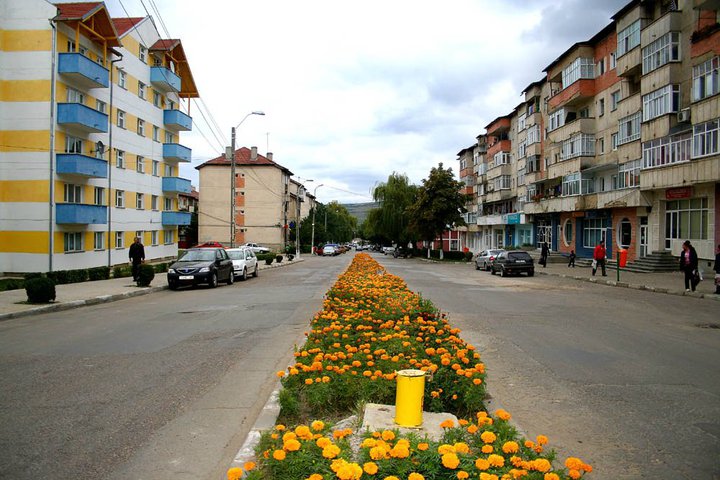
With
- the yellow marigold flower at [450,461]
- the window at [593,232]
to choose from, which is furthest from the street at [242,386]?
the window at [593,232]

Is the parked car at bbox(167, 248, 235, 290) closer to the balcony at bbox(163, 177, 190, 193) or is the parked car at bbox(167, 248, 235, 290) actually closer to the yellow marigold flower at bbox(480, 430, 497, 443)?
the yellow marigold flower at bbox(480, 430, 497, 443)

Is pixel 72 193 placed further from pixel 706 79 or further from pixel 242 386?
pixel 706 79

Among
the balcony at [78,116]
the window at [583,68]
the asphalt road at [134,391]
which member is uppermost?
the window at [583,68]

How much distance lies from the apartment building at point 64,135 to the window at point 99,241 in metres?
0.09

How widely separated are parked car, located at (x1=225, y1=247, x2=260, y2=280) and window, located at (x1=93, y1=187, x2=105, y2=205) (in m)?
11.0

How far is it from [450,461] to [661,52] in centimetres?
3125

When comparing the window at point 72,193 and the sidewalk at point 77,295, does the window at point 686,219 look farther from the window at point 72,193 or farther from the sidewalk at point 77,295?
the window at point 72,193

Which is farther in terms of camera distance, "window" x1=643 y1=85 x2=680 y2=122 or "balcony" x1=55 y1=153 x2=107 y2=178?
"balcony" x1=55 y1=153 x2=107 y2=178

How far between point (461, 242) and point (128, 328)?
3044 inches

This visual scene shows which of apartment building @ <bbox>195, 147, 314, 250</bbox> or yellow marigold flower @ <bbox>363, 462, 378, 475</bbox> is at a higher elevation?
apartment building @ <bbox>195, 147, 314, 250</bbox>

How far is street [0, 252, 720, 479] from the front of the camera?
4.24 m

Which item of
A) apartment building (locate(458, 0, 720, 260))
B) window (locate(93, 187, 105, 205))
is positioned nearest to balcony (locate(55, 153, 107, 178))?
window (locate(93, 187, 105, 205))

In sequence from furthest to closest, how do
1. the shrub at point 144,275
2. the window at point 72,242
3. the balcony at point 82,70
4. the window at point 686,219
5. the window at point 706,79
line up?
the window at point 72,242
the balcony at point 82,70
the window at point 686,219
the window at point 706,79
the shrub at point 144,275

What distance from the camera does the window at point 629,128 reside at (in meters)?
32.2
